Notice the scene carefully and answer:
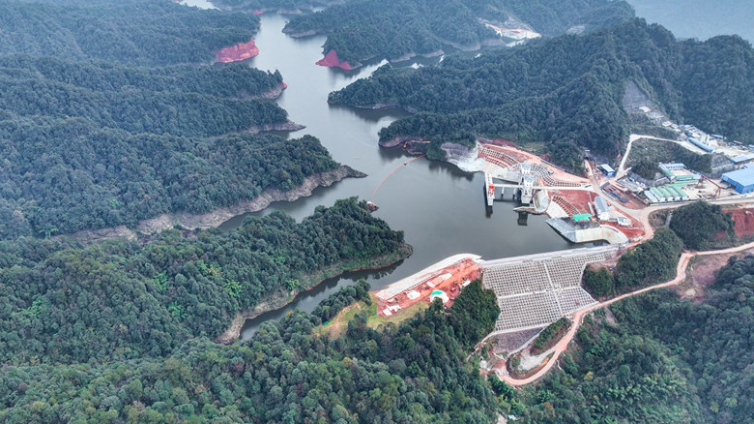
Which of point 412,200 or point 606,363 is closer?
point 606,363

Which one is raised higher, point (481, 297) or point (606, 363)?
point (481, 297)

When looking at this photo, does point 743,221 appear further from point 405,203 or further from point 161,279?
point 161,279

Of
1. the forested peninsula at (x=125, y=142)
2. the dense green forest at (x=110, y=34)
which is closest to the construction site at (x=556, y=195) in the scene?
the forested peninsula at (x=125, y=142)

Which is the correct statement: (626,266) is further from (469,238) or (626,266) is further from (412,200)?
(412,200)

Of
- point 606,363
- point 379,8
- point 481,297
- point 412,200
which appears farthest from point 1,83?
point 379,8

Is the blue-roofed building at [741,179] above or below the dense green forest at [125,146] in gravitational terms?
below

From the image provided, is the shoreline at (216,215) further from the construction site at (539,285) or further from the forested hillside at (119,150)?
the construction site at (539,285)

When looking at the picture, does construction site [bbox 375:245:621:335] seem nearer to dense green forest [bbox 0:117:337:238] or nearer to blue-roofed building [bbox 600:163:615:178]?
blue-roofed building [bbox 600:163:615:178]
